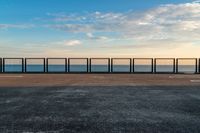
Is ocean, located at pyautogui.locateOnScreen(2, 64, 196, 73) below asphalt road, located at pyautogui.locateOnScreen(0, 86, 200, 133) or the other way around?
the other way around

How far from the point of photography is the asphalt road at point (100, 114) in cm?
630

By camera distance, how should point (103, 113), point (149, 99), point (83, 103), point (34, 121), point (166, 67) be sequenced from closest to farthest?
point (34, 121)
point (103, 113)
point (83, 103)
point (149, 99)
point (166, 67)

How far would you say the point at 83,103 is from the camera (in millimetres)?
9445

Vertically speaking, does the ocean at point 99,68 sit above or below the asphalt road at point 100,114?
above

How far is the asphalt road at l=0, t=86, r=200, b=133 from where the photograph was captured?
630cm

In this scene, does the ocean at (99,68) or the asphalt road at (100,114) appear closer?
the asphalt road at (100,114)

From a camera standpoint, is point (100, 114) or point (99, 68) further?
point (99, 68)

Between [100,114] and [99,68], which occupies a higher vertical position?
[99,68]

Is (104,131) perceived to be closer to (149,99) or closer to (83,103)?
(83,103)

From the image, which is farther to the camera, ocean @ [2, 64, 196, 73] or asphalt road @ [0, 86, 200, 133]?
ocean @ [2, 64, 196, 73]

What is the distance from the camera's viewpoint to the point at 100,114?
304 inches

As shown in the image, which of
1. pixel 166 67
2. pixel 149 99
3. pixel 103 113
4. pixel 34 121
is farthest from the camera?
pixel 166 67

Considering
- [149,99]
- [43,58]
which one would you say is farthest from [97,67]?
[149,99]

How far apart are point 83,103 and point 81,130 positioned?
10.9ft
